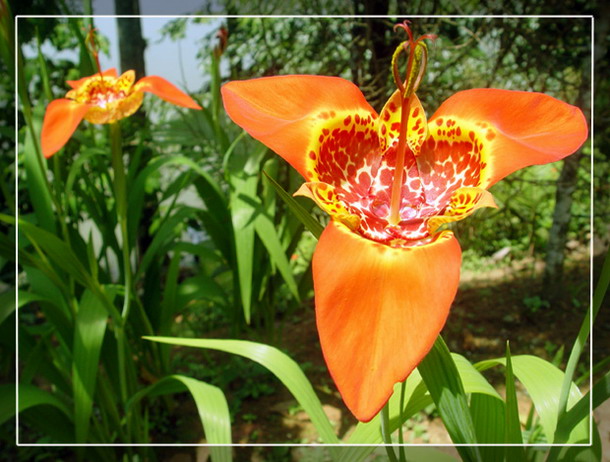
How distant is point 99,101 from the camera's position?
70cm

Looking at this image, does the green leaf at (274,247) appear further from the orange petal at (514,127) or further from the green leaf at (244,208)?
the orange petal at (514,127)

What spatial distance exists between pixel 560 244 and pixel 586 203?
6 centimetres

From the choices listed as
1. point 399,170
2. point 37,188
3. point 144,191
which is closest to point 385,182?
point 399,170

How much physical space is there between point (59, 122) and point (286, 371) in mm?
403

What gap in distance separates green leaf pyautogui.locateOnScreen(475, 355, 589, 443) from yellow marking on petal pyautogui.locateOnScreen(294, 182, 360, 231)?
0.25m

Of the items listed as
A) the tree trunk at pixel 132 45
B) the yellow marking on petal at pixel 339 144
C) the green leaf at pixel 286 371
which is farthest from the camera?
the tree trunk at pixel 132 45

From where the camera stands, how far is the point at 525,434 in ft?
2.35

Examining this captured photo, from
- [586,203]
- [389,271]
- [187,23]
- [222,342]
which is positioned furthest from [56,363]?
[586,203]

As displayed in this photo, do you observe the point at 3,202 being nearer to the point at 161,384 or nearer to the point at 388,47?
the point at 161,384

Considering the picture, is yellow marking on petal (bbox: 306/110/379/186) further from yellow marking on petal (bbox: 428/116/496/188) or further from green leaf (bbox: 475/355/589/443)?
green leaf (bbox: 475/355/589/443)

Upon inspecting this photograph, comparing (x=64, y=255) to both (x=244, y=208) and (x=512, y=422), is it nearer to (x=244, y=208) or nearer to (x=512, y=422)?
(x=244, y=208)

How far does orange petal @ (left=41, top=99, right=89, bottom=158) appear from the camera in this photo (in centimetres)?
69

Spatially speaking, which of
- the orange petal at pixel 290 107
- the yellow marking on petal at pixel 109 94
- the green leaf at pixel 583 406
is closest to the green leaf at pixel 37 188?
the yellow marking on petal at pixel 109 94

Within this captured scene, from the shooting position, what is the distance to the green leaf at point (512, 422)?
52 cm
